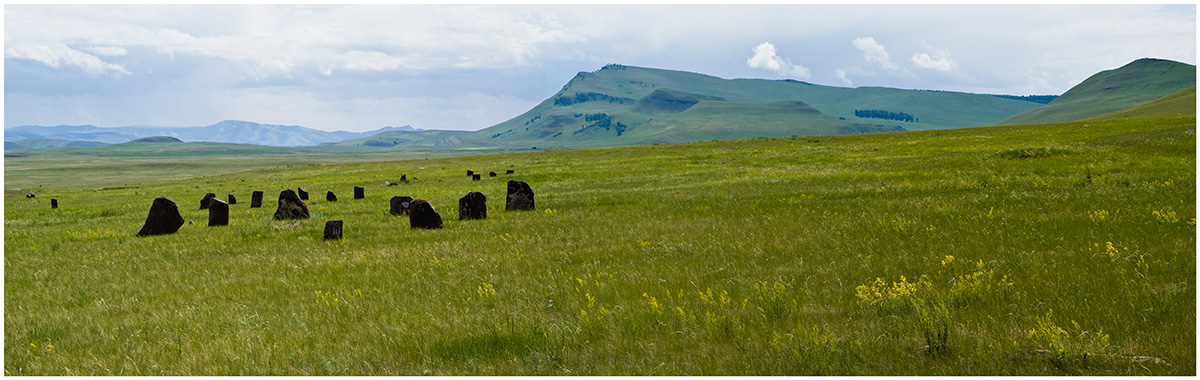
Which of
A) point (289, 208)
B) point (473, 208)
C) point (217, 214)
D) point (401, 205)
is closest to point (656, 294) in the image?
point (473, 208)

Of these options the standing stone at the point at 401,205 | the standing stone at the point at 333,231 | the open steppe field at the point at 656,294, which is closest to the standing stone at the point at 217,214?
the open steppe field at the point at 656,294

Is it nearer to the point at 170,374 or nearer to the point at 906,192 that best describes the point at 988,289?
the point at 170,374

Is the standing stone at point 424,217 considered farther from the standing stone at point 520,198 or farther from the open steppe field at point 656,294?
the standing stone at point 520,198

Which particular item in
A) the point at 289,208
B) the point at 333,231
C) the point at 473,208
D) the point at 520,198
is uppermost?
the point at 520,198

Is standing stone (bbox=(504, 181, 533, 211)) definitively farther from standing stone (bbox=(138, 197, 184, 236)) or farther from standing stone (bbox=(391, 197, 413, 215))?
standing stone (bbox=(138, 197, 184, 236))

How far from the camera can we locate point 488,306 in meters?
9.62

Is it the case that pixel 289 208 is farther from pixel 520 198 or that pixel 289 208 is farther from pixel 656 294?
pixel 656 294

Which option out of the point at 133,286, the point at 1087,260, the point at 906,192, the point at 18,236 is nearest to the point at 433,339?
the point at 133,286

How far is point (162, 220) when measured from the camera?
20594mm

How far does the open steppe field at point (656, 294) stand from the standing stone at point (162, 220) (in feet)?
1.43

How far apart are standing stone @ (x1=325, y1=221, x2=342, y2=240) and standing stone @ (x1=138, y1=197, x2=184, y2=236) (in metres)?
6.28

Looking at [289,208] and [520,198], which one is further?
[520,198]

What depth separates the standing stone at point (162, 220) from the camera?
20.5 m

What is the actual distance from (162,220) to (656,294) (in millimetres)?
18010
